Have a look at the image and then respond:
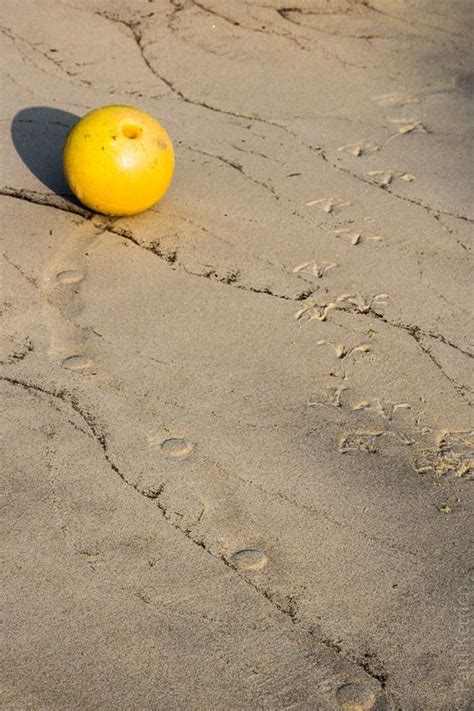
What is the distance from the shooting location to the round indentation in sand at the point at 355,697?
245cm

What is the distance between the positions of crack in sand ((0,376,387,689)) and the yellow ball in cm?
110

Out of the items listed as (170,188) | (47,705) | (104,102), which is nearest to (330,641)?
(47,705)

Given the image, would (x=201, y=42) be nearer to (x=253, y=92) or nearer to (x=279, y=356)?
(x=253, y=92)

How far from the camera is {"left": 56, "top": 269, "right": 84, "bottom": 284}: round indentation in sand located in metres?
3.98

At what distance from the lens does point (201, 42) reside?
241 inches

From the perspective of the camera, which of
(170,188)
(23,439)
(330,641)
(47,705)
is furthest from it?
(170,188)

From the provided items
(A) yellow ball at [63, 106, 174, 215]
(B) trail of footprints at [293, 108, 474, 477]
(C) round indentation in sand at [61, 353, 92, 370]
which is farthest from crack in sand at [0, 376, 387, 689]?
(A) yellow ball at [63, 106, 174, 215]

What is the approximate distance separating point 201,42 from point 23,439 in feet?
12.2

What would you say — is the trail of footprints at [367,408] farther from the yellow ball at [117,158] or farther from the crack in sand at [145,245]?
the yellow ball at [117,158]

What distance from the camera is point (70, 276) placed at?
4.01m

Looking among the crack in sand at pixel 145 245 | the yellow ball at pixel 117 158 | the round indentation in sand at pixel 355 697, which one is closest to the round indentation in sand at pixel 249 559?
the round indentation in sand at pixel 355 697

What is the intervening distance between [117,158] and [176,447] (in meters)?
1.48

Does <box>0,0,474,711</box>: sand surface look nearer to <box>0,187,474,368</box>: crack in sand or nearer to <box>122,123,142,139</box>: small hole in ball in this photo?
<box>0,187,474,368</box>: crack in sand

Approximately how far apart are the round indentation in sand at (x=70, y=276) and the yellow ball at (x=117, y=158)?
0.39 m
